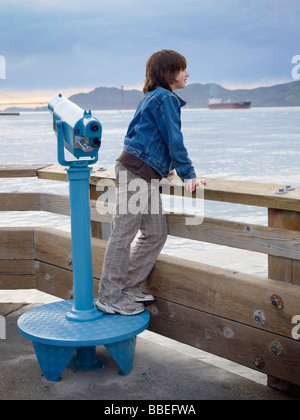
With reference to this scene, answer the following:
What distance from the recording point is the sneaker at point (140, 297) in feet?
8.34

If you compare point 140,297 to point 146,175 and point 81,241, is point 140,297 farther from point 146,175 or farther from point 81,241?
point 146,175

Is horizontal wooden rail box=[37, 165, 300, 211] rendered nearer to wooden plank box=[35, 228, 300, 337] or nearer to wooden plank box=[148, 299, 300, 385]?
wooden plank box=[35, 228, 300, 337]

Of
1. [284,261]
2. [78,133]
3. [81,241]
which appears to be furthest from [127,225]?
[284,261]

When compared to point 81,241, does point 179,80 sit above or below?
above

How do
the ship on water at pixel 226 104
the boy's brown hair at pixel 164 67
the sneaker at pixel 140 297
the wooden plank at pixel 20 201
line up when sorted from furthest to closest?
the ship on water at pixel 226 104
the wooden plank at pixel 20 201
the sneaker at pixel 140 297
the boy's brown hair at pixel 164 67

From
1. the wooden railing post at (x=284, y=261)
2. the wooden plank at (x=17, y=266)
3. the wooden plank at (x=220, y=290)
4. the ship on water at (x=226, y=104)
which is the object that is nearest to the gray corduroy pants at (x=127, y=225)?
the wooden plank at (x=220, y=290)

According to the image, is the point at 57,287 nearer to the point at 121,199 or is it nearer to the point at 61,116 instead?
the point at 121,199

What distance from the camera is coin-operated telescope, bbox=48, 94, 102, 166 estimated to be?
2.27 meters

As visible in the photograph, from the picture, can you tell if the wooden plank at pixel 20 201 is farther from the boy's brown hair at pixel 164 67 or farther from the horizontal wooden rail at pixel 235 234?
the boy's brown hair at pixel 164 67

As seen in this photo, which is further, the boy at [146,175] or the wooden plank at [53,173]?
the wooden plank at [53,173]

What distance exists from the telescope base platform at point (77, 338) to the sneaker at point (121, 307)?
0.07 feet

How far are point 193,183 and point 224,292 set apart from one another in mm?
456

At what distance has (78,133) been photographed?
2275mm

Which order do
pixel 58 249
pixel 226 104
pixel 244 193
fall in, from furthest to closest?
pixel 226 104 < pixel 58 249 < pixel 244 193
